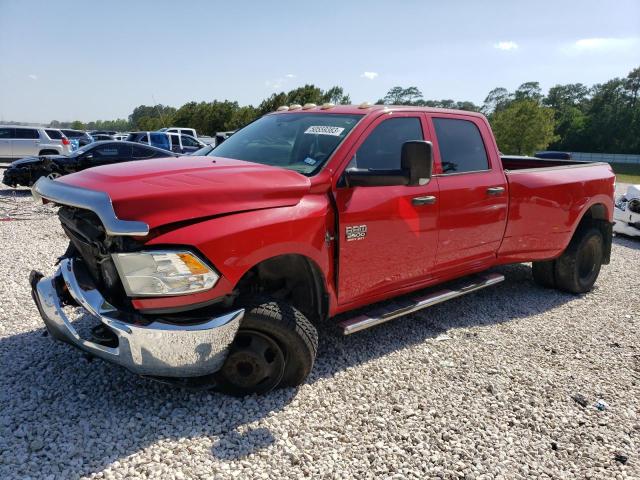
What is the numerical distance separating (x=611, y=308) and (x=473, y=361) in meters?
2.40

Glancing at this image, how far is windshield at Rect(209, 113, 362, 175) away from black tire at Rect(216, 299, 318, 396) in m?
0.96

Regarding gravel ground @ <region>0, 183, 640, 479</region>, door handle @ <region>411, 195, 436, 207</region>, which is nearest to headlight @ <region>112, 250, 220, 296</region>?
gravel ground @ <region>0, 183, 640, 479</region>

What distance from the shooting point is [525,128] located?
4462 cm

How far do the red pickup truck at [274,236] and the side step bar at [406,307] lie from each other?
0.02 metres

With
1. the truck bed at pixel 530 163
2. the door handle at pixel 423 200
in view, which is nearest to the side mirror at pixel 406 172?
the door handle at pixel 423 200

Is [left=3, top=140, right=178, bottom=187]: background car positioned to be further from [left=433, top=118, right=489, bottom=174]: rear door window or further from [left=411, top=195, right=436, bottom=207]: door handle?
[left=411, top=195, right=436, bottom=207]: door handle

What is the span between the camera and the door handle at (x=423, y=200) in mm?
3641

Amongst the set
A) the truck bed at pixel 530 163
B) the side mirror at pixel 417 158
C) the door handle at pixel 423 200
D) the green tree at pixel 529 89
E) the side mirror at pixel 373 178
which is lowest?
the door handle at pixel 423 200

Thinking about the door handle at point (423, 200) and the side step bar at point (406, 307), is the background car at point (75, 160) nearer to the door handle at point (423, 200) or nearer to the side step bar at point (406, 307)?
the side step bar at point (406, 307)

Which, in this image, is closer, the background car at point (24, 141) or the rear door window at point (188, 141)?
the background car at point (24, 141)

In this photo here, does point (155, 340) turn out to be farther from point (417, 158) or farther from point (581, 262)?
point (581, 262)

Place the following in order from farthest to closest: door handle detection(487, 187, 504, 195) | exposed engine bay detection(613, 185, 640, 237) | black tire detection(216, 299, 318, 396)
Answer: exposed engine bay detection(613, 185, 640, 237) → door handle detection(487, 187, 504, 195) → black tire detection(216, 299, 318, 396)

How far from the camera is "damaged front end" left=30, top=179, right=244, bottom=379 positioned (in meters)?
2.49

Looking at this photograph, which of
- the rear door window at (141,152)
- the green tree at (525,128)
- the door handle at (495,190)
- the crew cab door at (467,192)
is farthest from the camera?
the green tree at (525,128)
